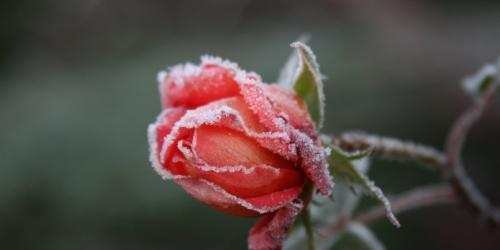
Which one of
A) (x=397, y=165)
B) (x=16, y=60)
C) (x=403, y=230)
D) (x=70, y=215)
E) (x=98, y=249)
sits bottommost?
(x=403, y=230)

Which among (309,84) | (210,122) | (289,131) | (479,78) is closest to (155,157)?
(210,122)

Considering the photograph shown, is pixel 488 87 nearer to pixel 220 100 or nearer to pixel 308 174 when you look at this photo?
pixel 308 174

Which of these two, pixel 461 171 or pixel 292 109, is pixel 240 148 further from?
pixel 461 171

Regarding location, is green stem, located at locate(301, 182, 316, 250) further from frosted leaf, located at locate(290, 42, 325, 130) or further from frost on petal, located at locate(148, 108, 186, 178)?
frost on petal, located at locate(148, 108, 186, 178)

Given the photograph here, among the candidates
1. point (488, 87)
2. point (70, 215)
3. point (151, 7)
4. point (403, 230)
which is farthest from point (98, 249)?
point (151, 7)

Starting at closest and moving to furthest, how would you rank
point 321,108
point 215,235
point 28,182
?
1. point 321,108
2. point 215,235
3. point 28,182

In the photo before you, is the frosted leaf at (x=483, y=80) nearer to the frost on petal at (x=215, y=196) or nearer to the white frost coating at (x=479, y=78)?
the white frost coating at (x=479, y=78)

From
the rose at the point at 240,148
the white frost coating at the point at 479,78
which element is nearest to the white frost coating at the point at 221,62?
the rose at the point at 240,148
